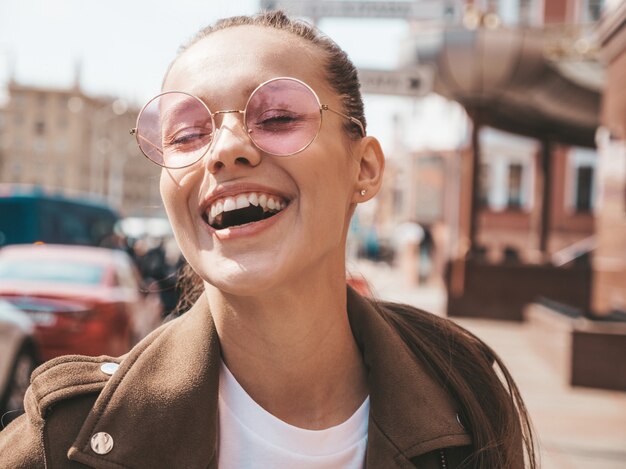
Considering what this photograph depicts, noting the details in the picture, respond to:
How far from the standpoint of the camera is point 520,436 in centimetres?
188

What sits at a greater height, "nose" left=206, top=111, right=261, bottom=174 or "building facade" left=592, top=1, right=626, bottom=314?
"nose" left=206, top=111, right=261, bottom=174

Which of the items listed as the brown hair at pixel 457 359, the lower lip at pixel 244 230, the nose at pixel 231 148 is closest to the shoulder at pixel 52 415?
the lower lip at pixel 244 230

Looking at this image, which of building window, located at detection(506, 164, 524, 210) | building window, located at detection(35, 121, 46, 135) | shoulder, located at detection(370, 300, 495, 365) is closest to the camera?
shoulder, located at detection(370, 300, 495, 365)

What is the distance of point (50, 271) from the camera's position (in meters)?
7.89

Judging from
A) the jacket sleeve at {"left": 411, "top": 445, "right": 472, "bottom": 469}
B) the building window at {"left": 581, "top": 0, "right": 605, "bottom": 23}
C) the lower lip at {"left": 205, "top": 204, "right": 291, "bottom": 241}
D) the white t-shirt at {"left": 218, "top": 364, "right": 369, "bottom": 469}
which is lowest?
the jacket sleeve at {"left": 411, "top": 445, "right": 472, "bottom": 469}

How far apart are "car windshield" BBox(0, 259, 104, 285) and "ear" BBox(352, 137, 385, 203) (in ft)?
21.2

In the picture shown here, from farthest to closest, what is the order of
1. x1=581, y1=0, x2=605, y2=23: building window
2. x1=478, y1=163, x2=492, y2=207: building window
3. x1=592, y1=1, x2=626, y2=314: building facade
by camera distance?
1. x1=478, y1=163, x2=492, y2=207: building window
2. x1=581, y1=0, x2=605, y2=23: building window
3. x1=592, y1=1, x2=626, y2=314: building facade

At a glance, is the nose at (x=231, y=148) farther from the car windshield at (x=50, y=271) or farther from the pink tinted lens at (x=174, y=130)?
the car windshield at (x=50, y=271)

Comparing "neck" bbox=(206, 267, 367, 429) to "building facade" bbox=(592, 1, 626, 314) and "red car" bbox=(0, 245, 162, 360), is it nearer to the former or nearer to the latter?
"red car" bbox=(0, 245, 162, 360)

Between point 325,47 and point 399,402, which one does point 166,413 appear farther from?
point 325,47

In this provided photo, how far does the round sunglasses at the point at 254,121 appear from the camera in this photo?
1559mm

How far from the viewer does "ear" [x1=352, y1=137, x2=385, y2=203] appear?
185cm

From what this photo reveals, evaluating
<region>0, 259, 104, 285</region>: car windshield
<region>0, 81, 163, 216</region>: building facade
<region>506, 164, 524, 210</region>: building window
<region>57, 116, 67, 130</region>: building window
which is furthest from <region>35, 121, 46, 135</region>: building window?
<region>0, 259, 104, 285</region>: car windshield

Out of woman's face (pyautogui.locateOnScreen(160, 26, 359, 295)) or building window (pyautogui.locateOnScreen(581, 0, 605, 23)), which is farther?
building window (pyautogui.locateOnScreen(581, 0, 605, 23))
